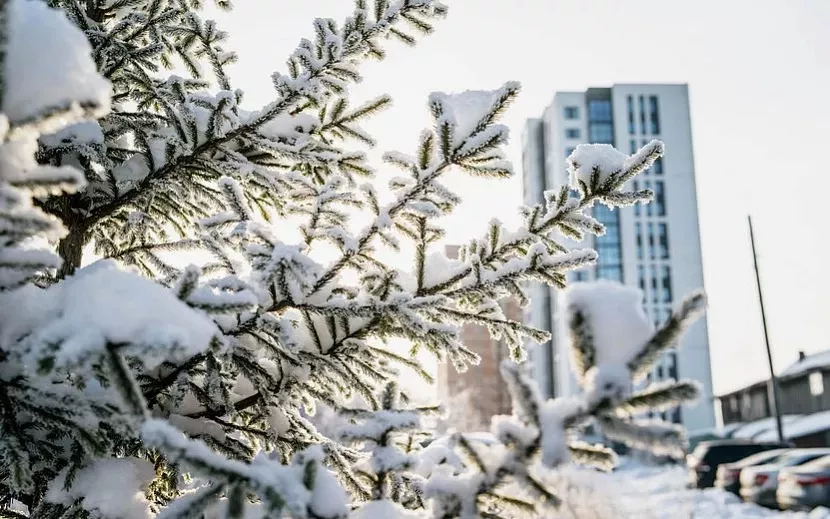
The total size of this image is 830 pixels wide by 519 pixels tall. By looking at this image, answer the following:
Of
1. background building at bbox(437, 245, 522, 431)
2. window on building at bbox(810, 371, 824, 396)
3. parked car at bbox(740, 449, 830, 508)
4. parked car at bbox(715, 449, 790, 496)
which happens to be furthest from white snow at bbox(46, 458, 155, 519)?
background building at bbox(437, 245, 522, 431)

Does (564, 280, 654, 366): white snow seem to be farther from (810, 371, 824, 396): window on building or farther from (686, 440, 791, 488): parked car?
(810, 371, 824, 396): window on building

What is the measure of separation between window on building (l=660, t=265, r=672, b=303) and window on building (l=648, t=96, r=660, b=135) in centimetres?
1389

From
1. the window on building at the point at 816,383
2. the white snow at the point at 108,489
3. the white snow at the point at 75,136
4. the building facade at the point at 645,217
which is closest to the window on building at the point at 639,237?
the building facade at the point at 645,217

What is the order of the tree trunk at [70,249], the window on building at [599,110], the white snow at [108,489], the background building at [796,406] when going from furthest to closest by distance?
1. the window on building at [599,110]
2. the background building at [796,406]
3. the tree trunk at [70,249]
4. the white snow at [108,489]

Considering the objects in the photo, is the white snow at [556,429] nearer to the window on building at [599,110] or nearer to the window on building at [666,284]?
the window on building at [666,284]

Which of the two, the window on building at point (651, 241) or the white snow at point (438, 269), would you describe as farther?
the window on building at point (651, 241)

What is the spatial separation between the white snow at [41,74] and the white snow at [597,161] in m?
1.45

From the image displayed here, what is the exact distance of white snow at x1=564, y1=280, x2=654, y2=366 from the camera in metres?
1.18

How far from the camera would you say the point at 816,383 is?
31891 millimetres

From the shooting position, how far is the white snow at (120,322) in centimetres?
113

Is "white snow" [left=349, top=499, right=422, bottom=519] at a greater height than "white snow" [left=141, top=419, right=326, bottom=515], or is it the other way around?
"white snow" [left=141, top=419, right=326, bottom=515]

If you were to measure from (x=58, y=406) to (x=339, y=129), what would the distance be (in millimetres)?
1889

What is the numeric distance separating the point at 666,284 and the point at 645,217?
6754mm

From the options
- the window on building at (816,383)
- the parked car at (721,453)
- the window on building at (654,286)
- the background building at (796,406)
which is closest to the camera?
the parked car at (721,453)
